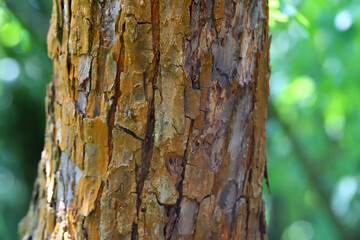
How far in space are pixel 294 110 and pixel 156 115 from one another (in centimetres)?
326

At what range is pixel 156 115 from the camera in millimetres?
728

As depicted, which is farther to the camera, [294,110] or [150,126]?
[294,110]

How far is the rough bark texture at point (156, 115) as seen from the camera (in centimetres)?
72

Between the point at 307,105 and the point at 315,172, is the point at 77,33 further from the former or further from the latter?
the point at 307,105

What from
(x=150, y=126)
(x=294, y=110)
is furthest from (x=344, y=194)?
(x=150, y=126)

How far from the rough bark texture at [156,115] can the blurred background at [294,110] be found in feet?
1.92

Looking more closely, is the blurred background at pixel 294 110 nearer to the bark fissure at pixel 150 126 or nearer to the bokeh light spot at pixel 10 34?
the bokeh light spot at pixel 10 34

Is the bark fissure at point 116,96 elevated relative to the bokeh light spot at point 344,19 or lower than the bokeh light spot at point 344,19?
lower

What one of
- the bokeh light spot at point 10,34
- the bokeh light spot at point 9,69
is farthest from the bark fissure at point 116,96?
the bokeh light spot at point 10,34

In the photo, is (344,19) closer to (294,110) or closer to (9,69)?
(294,110)

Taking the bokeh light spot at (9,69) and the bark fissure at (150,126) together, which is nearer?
the bark fissure at (150,126)

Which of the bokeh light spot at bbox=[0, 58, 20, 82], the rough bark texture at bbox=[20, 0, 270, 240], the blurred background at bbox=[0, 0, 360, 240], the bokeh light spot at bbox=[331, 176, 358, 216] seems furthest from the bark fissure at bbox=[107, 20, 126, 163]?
the bokeh light spot at bbox=[331, 176, 358, 216]

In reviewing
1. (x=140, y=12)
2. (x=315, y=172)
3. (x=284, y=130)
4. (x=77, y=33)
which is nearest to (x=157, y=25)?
(x=140, y=12)

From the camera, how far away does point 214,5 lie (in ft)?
2.45
